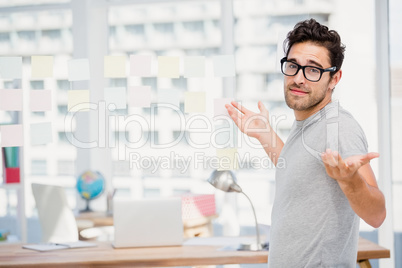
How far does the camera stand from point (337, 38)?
1.99 metres

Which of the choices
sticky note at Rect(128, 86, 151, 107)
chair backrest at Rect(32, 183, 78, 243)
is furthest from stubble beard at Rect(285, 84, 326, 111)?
chair backrest at Rect(32, 183, 78, 243)

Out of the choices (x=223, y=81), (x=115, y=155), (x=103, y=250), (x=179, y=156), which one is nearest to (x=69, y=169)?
(x=115, y=155)

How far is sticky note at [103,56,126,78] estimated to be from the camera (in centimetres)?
310

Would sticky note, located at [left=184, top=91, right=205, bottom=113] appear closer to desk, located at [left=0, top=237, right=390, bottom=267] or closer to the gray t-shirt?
desk, located at [left=0, top=237, right=390, bottom=267]

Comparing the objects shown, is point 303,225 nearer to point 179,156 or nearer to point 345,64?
point 345,64

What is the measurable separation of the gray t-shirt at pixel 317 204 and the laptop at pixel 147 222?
1003 millimetres

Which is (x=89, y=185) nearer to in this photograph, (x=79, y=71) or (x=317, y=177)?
(x=79, y=71)

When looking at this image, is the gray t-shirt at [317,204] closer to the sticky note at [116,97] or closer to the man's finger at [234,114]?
the man's finger at [234,114]

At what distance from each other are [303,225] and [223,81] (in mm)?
3196

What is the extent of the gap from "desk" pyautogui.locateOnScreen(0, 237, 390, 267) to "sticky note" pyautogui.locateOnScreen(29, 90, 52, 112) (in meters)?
0.81

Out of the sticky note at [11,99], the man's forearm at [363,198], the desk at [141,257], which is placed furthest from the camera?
the sticky note at [11,99]

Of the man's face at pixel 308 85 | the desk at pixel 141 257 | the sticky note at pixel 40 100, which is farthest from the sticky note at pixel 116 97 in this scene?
the man's face at pixel 308 85

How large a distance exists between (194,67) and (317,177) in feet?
4.54

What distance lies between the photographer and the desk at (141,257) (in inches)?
Answer: 104
